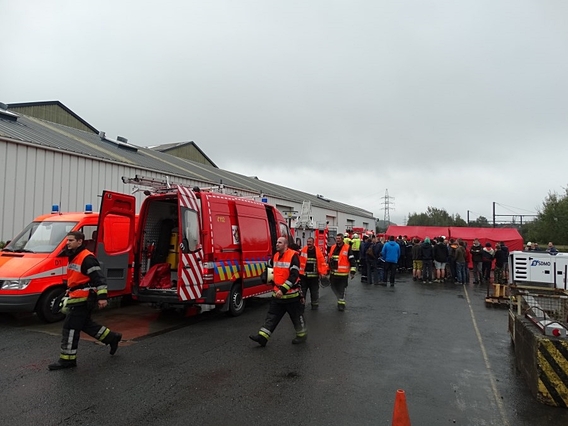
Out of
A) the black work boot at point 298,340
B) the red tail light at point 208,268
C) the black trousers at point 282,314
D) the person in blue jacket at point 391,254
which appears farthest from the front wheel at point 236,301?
the person in blue jacket at point 391,254

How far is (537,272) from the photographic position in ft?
25.5

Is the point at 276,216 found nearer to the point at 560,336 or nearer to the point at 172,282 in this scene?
the point at 172,282

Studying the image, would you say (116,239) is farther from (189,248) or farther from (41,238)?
(189,248)

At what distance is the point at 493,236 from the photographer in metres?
20.5

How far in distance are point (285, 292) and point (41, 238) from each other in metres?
5.28

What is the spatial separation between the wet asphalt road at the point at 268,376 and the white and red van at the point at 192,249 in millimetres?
657

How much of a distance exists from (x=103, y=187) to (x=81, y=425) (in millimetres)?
12351

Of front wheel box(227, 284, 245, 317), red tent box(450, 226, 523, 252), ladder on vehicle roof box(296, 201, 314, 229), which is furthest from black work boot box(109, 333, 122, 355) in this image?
red tent box(450, 226, 523, 252)

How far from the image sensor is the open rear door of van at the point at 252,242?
8.73m

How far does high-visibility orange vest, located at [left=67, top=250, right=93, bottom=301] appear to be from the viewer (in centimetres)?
525

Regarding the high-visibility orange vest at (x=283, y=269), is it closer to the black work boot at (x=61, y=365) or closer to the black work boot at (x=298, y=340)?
the black work boot at (x=298, y=340)

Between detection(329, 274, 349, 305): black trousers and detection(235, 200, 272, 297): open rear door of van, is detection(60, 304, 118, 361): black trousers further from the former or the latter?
detection(329, 274, 349, 305): black trousers

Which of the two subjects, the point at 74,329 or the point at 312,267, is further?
the point at 312,267

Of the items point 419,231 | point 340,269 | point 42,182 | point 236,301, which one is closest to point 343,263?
point 340,269
